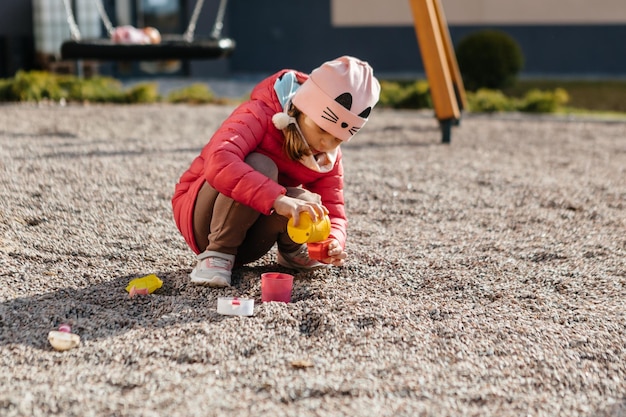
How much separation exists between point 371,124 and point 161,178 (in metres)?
3.09

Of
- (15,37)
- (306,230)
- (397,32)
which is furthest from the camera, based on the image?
(397,32)

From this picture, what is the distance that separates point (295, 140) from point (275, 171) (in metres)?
0.12

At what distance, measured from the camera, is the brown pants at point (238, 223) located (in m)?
2.84

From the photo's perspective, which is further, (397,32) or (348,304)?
(397,32)

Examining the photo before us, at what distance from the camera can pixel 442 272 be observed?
129 inches

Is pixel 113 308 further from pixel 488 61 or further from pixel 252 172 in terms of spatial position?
pixel 488 61

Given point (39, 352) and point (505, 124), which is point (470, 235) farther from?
point (505, 124)

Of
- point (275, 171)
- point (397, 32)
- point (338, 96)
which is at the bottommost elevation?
point (397, 32)

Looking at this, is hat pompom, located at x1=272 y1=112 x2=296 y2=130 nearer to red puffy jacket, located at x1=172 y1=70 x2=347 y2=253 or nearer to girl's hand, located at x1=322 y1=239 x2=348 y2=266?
red puffy jacket, located at x1=172 y1=70 x2=347 y2=253

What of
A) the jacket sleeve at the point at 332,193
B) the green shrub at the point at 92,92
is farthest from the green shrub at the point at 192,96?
the jacket sleeve at the point at 332,193

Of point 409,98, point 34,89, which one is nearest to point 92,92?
point 34,89

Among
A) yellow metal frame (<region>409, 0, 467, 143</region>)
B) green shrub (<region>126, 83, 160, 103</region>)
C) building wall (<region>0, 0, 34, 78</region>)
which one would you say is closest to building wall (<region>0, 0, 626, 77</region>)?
building wall (<region>0, 0, 34, 78</region>)

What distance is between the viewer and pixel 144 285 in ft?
9.48

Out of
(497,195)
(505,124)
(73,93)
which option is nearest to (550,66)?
(505,124)
